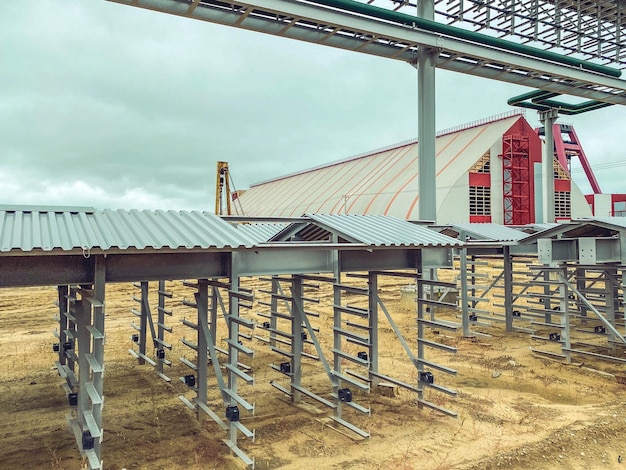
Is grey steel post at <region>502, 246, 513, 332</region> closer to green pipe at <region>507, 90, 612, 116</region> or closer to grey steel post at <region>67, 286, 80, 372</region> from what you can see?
grey steel post at <region>67, 286, 80, 372</region>

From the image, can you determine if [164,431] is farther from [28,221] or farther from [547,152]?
[547,152]

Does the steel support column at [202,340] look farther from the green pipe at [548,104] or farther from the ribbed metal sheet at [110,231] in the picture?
the green pipe at [548,104]

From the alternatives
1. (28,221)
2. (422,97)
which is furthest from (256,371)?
(422,97)

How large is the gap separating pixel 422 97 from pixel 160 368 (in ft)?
47.1

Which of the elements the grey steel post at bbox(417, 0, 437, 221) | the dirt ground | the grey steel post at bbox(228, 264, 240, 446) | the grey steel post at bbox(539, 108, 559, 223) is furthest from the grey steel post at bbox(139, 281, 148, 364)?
the grey steel post at bbox(539, 108, 559, 223)

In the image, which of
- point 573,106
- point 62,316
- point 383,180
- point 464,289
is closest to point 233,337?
point 62,316

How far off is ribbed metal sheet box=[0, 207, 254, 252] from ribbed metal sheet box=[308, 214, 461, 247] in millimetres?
1990

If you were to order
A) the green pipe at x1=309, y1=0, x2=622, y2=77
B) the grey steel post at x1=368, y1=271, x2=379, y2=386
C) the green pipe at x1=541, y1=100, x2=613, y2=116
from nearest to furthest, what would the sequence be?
1. the grey steel post at x1=368, y1=271, x2=379, y2=386
2. the green pipe at x1=309, y1=0, x2=622, y2=77
3. the green pipe at x1=541, y1=100, x2=613, y2=116

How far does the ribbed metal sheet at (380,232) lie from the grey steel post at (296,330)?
4.52ft

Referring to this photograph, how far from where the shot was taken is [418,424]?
8422 mm

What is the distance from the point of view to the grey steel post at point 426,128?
1891 cm

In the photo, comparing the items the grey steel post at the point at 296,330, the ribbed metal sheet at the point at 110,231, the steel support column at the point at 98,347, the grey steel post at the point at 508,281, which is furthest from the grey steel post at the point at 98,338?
the grey steel post at the point at 508,281

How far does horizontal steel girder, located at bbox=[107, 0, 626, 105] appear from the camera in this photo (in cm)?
1513

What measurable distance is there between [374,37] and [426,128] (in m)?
4.24
